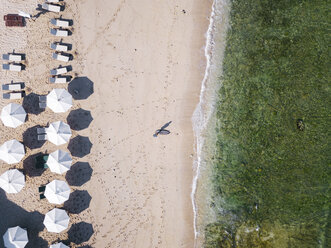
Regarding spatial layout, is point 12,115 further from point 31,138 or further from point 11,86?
point 11,86

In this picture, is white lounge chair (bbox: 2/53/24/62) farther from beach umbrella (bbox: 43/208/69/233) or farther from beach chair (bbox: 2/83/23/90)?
beach umbrella (bbox: 43/208/69/233)

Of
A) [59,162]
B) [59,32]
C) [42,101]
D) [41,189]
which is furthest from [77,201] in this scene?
[59,32]

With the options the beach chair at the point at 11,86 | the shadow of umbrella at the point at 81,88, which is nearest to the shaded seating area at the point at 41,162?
the shadow of umbrella at the point at 81,88

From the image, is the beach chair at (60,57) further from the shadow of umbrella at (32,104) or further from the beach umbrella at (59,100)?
the shadow of umbrella at (32,104)

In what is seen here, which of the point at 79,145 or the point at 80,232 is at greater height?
the point at 79,145

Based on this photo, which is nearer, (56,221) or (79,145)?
(56,221)

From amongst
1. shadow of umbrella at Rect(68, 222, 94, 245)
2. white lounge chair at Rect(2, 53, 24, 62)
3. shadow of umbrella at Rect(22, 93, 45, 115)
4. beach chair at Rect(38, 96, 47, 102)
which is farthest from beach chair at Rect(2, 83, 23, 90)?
shadow of umbrella at Rect(68, 222, 94, 245)

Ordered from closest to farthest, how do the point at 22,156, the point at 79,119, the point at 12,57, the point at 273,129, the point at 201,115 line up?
the point at 22,156
the point at 12,57
the point at 79,119
the point at 201,115
the point at 273,129

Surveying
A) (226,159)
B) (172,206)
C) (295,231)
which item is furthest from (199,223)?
(295,231)
